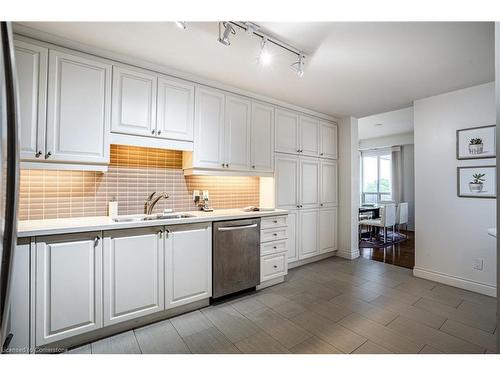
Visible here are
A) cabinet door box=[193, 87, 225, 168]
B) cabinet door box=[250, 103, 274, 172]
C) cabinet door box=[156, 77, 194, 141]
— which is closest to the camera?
cabinet door box=[156, 77, 194, 141]

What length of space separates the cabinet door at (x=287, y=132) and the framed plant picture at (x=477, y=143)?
6.29 feet

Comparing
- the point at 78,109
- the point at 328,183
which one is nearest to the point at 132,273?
the point at 78,109

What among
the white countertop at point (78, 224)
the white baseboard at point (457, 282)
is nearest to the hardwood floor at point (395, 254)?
the white baseboard at point (457, 282)

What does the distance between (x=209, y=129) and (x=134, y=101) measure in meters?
0.77

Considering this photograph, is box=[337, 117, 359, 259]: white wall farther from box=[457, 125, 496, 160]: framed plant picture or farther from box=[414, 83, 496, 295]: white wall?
box=[457, 125, 496, 160]: framed plant picture

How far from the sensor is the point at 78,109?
1.98 meters

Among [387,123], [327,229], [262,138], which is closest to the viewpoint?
[262,138]

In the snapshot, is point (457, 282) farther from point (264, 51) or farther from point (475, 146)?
point (264, 51)

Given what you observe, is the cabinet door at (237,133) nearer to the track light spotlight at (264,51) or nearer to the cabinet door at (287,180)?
the cabinet door at (287,180)

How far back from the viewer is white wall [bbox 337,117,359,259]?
156 inches

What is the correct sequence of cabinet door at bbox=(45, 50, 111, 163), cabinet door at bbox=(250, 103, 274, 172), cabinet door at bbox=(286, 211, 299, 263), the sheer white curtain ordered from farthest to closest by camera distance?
the sheer white curtain → cabinet door at bbox=(286, 211, 299, 263) → cabinet door at bbox=(250, 103, 274, 172) → cabinet door at bbox=(45, 50, 111, 163)

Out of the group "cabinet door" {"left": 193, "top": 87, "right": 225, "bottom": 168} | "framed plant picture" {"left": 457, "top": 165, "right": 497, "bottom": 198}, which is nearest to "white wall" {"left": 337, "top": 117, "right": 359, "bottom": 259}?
"framed plant picture" {"left": 457, "top": 165, "right": 497, "bottom": 198}

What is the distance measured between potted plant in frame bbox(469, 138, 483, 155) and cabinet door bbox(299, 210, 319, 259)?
196 centimetres

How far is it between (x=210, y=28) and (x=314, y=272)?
304cm
